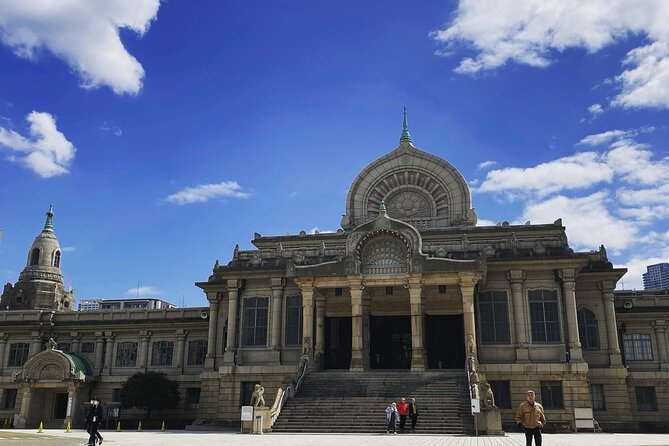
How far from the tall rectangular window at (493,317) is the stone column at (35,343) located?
37803 millimetres

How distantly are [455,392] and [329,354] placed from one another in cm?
1185

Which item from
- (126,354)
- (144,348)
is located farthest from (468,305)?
(126,354)

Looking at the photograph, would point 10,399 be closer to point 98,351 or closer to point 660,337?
point 98,351

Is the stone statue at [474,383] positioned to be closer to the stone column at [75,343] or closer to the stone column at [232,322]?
the stone column at [232,322]

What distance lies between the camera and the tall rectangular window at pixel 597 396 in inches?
1593

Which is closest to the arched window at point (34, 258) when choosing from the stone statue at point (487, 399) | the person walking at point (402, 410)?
the person walking at point (402, 410)

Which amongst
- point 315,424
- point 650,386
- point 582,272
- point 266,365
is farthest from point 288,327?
point 650,386

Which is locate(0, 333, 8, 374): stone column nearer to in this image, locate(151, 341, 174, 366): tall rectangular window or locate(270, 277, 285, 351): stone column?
locate(151, 341, 174, 366): tall rectangular window

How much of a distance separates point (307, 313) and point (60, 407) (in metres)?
25.9

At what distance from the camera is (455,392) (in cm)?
3434

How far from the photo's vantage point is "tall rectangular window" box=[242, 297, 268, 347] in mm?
43188

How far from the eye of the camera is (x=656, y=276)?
584 feet

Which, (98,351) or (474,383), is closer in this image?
(474,383)

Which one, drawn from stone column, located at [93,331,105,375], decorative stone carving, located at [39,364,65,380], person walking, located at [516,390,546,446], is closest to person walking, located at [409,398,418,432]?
person walking, located at [516,390,546,446]
